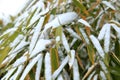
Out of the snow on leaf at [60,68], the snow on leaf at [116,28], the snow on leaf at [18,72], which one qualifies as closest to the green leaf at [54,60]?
the snow on leaf at [60,68]

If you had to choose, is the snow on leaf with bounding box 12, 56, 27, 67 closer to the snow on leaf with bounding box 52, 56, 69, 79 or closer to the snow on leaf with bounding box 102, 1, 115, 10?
the snow on leaf with bounding box 52, 56, 69, 79

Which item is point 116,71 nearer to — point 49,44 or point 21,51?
point 49,44

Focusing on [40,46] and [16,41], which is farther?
[16,41]

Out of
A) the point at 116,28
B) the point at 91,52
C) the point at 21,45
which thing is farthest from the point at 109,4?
the point at 21,45

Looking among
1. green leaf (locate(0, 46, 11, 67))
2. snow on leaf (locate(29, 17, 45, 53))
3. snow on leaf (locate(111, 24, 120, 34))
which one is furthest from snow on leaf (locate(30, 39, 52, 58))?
snow on leaf (locate(111, 24, 120, 34))

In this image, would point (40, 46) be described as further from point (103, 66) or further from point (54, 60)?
point (103, 66)

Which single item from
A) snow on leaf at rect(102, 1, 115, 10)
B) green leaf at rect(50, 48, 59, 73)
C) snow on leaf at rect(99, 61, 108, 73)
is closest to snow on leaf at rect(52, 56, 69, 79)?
green leaf at rect(50, 48, 59, 73)

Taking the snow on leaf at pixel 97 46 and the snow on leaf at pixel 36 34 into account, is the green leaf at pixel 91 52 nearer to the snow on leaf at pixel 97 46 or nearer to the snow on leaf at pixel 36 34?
the snow on leaf at pixel 97 46

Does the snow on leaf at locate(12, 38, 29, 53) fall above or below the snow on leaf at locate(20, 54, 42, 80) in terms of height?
above

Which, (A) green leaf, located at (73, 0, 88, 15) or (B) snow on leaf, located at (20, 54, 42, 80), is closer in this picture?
(B) snow on leaf, located at (20, 54, 42, 80)

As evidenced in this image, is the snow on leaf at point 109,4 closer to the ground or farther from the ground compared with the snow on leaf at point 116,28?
→ farther from the ground

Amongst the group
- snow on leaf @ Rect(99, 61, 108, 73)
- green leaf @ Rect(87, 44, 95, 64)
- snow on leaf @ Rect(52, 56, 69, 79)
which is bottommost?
snow on leaf @ Rect(99, 61, 108, 73)
